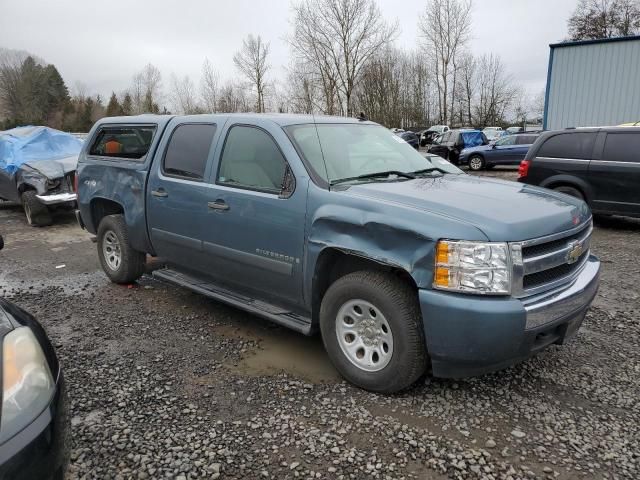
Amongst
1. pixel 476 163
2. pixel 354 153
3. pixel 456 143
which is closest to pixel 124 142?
pixel 354 153

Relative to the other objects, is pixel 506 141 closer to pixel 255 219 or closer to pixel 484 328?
pixel 255 219

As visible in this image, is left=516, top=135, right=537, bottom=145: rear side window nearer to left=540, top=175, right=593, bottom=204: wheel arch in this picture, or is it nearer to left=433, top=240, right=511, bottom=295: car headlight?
left=540, top=175, right=593, bottom=204: wheel arch

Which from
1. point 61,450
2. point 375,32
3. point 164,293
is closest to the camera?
point 61,450

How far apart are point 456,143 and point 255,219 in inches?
733

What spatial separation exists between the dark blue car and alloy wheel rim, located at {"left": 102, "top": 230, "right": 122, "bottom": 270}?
16.3m

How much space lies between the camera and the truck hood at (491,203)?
9.09 feet

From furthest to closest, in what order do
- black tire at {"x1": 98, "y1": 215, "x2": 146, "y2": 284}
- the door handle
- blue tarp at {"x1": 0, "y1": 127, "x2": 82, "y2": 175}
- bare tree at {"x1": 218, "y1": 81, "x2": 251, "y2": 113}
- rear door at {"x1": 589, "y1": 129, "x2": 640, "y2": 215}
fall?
bare tree at {"x1": 218, "y1": 81, "x2": 251, "y2": 113}, blue tarp at {"x1": 0, "y1": 127, "x2": 82, "y2": 175}, rear door at {"x1": 589, "y1": 129, "x2": 640, "y2": 215}, black tire at {"x1": 98, "y1": 215, "x2": 146, "y2": 284}, the door handle

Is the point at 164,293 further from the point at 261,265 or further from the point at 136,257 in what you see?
the point at 261,265

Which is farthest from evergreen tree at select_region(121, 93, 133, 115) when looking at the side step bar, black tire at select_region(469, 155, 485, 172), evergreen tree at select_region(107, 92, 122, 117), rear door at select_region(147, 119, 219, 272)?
the side step bar

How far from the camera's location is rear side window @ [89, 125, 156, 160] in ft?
16.1

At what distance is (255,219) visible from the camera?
12.0 feet

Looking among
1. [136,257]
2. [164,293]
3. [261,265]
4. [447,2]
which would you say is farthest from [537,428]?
[447,2]

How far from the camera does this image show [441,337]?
2.76 metres

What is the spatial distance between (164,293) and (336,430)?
3067mm
